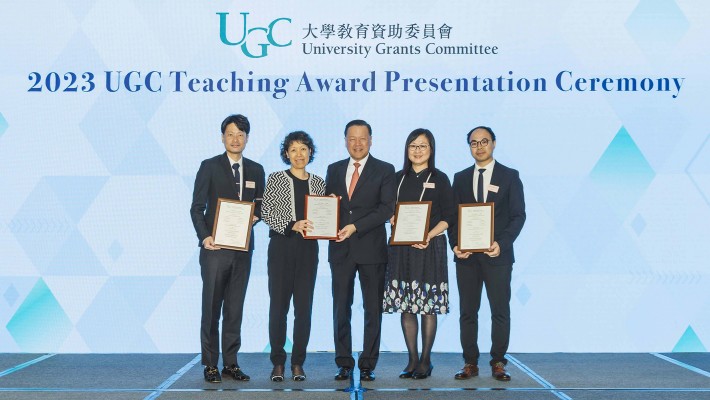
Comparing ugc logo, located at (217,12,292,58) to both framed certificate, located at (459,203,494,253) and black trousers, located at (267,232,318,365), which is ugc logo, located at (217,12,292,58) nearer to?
black trousers, located at (267,232,318,365)

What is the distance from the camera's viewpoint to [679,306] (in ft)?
19.5

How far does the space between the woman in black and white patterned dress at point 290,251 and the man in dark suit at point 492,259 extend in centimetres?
88

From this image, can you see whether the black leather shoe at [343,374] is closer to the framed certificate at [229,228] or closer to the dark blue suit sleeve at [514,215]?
the framed certificate at [229,228]

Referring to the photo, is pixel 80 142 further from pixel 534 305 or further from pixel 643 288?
pixel 643 288

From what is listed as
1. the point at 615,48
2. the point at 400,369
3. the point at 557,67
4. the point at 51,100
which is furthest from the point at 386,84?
the point at 51,100

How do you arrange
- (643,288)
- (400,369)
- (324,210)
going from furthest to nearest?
1. (643,288)
2. (400,369)
3. (324,210)

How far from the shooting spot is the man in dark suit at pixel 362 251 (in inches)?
183

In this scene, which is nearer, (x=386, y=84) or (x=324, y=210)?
(x=324, y=210)

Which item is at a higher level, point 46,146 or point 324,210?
point 46,146

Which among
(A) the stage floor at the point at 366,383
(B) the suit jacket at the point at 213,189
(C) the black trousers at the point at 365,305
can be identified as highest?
(B) the suit jacket at the point at 213,189

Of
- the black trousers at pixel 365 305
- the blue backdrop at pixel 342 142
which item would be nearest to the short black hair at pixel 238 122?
the black trousers at pixel 365 305

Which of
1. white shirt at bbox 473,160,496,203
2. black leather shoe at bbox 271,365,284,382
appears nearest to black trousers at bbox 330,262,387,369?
black leather shoe at bbox 271,365,284,382

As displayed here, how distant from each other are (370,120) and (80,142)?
2119mm

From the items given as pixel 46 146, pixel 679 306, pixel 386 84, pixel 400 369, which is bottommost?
pixel 400 369
